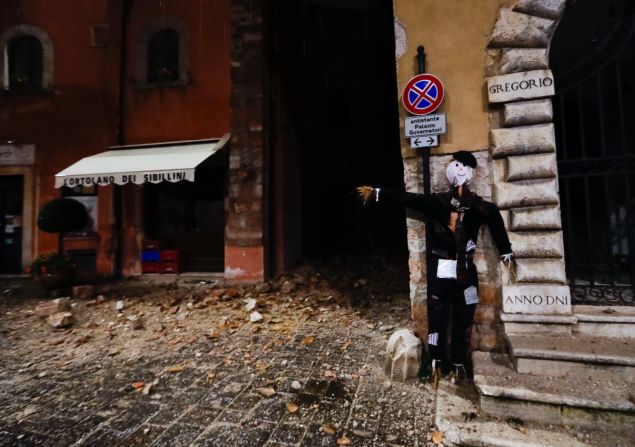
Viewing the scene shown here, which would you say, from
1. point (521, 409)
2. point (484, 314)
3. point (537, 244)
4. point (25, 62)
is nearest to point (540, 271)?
point (537, 244)

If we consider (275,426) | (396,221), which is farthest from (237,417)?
(396,221)

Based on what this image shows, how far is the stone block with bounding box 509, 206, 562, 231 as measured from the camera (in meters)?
3.67

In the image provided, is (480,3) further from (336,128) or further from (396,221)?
(396,221)

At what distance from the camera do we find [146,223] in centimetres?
934

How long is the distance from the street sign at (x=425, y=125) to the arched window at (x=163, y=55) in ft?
24.6

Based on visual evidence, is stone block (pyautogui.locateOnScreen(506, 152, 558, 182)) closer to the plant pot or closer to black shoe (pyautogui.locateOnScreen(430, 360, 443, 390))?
black shoe (pyautogui.locateOnScreen(430, 360, 443, 390))

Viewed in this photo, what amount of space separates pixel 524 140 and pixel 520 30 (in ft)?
3.94

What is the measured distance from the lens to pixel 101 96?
9445 millimetres

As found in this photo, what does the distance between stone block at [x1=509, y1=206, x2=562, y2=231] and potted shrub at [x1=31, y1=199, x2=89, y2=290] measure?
27.8 ft

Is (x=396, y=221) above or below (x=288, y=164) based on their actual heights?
below

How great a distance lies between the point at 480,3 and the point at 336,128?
831cm

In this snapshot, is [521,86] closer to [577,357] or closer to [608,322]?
[608,322]

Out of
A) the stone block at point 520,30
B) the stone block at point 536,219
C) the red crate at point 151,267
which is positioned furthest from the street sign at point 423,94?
the red crate at point 151,267

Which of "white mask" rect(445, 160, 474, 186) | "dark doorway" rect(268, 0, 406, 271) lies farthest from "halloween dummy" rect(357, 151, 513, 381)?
"dark doorway" rect(268, 0, 406, 271)
